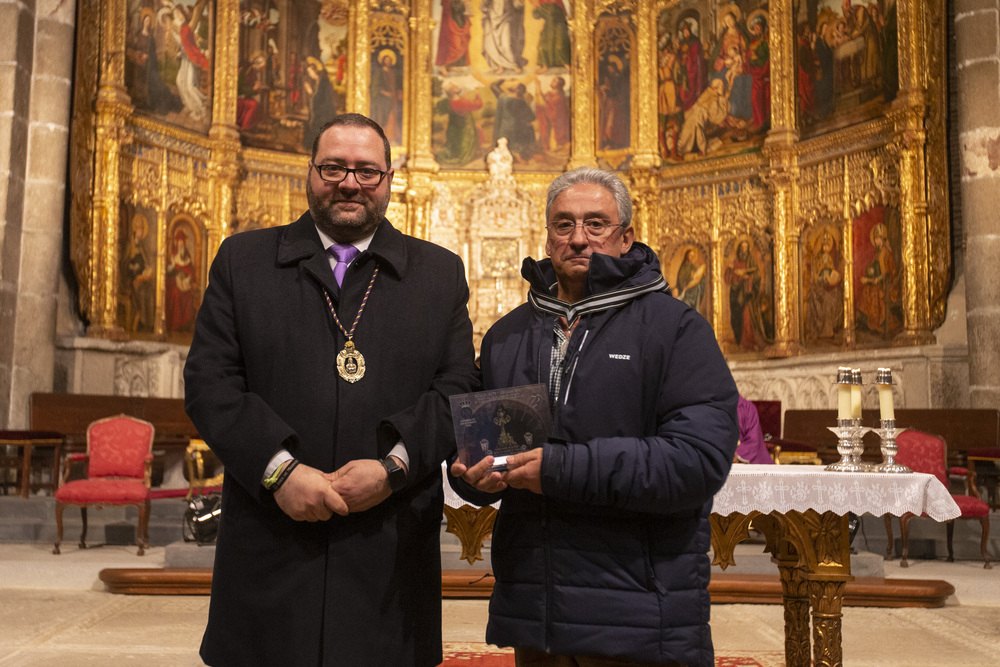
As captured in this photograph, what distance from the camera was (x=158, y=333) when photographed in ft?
40.1

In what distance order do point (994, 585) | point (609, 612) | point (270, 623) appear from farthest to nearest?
point (994, 585), point (270, 623), point (609, 612)

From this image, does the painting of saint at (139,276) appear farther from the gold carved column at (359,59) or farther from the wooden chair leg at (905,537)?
the wooden chair leg at (905,537)

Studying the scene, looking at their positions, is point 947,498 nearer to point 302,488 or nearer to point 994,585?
point 302,488

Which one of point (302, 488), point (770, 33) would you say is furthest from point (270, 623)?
point (770, 33)

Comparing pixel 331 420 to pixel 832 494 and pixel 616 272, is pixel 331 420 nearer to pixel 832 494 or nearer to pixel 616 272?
pixel 616 272

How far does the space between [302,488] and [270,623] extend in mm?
341

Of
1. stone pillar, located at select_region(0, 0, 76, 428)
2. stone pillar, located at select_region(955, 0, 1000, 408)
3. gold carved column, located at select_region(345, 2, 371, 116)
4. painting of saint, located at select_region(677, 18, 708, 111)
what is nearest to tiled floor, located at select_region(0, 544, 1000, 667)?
stone pillar, located at select_region(955, 0, 1000, 408)

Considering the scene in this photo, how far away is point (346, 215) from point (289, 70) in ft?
42.2

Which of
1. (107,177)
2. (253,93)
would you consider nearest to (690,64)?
(253,93)

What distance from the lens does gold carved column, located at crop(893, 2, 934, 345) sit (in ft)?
35.9

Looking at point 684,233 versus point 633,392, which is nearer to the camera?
point 633,392

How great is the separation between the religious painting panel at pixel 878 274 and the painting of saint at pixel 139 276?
9.12m

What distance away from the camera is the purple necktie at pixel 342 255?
2347 millimetres

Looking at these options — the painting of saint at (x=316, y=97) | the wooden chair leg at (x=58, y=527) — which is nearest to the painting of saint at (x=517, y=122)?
the painting of saint at (x=316, y=97)
